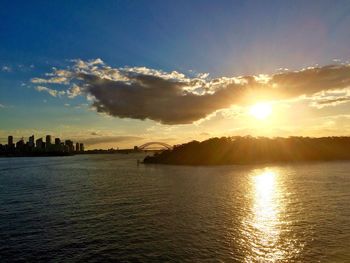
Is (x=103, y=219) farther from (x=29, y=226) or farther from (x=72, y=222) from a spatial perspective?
(x=29, y=226)

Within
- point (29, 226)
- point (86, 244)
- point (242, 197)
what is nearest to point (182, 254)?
point (86, 244)

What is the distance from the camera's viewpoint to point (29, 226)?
38250 millimetres

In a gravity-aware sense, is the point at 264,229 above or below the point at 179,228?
below

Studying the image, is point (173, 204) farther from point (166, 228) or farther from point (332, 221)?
point (332, 221)

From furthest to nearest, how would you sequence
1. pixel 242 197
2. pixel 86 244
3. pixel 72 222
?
pixel 242 197 < pixel 72 222 < pixel 86 244

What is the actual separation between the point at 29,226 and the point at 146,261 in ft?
61.3

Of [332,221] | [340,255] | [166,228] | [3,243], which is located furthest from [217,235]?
[3,243]

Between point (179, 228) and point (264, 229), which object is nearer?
point (264, 229)

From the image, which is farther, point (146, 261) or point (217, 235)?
point (217, 235)

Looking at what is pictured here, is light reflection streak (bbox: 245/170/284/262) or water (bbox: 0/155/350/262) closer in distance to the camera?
light reflection streak (bbox: 245/170/284/262)

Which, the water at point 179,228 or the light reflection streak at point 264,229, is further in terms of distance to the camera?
the water at point 179,228

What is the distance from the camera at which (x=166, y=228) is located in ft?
122

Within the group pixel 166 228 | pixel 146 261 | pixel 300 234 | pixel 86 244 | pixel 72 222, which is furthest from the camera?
pixel 72 222

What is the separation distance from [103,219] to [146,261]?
16216 millimetres
